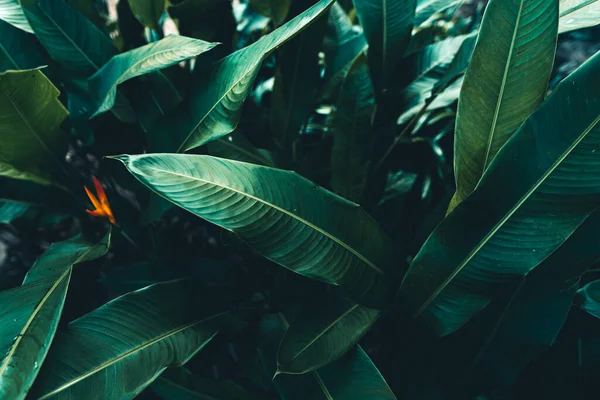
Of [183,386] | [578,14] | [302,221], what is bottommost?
[183,386]

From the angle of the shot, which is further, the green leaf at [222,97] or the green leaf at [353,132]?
the green leaf at [353,132]

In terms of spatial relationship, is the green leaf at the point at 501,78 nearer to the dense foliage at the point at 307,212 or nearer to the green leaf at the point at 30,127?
the dense foliage at the point at 307,212

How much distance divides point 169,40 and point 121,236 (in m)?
0.37

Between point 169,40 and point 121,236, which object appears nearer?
Result: point 169,40

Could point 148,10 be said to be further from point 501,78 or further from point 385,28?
point 501,78

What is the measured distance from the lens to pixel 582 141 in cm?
47

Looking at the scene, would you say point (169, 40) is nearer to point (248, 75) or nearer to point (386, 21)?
point (248, 75)

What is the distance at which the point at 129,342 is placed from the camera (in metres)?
0.57

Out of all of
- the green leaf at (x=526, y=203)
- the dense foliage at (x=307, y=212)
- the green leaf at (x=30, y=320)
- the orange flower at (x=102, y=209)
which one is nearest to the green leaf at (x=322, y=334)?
the dense foliage at (x=307, y=212)

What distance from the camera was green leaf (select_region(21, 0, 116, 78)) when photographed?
2.31 ft

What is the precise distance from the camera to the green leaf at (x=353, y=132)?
693 mm

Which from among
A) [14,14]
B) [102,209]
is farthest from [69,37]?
[102,209]

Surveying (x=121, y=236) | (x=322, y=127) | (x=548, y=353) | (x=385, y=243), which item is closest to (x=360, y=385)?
(x=385, y=243)

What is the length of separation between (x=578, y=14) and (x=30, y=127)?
2.61 feet
